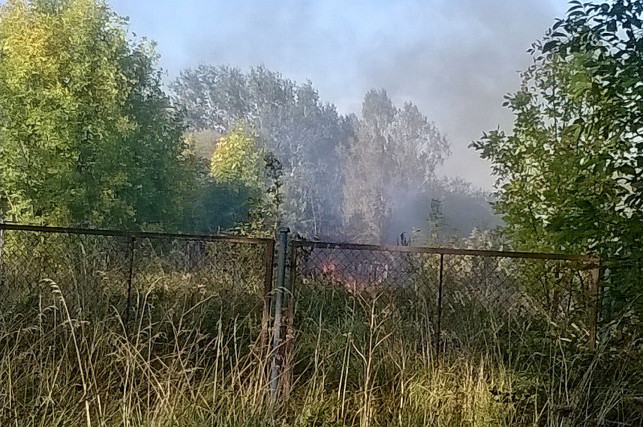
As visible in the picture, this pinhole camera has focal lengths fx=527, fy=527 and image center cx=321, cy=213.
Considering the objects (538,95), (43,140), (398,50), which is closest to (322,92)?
(398,50)

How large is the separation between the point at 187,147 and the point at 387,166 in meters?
2.78

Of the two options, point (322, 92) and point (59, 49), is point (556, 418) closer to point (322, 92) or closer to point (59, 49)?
point (322, 92)

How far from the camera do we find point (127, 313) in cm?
267

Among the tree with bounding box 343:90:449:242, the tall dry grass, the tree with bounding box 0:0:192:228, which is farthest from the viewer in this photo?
the tree with bounding box 0:0:192:228

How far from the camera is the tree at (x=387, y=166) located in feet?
17.8

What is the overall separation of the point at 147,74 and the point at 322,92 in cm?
255

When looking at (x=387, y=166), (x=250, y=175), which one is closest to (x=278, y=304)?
(x=387, y=166)

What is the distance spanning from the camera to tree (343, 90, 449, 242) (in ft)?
17.8

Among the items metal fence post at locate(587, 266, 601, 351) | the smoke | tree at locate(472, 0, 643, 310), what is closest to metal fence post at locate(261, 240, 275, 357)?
tree at locate(472, 0, 643, 310)

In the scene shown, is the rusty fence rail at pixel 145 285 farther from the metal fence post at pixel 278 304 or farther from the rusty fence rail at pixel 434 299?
the rusty fence rail at pixel 434 299

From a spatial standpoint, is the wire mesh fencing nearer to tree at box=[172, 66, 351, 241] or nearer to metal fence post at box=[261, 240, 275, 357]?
metal fence post at box=[261, 240, 275, 357]

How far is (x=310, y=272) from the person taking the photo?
4.16 metres

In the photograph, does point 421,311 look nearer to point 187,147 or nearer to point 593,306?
point 593,306

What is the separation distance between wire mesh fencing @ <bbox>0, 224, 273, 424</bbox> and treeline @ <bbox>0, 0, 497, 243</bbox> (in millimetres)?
1278
